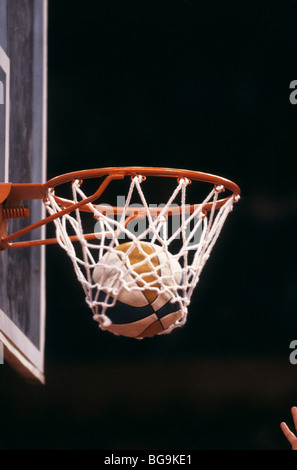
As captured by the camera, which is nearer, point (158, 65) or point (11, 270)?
point (11, 270)

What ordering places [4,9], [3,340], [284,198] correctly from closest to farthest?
[3,340], [4,9], [284,198]

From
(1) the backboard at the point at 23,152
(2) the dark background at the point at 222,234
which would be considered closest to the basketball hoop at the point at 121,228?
(1) the backboard at the point at 23,152

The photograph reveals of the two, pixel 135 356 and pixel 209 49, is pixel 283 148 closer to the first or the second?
pixel 209 49

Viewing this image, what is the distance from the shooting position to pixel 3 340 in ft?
7.53

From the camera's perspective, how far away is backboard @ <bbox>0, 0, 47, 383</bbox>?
8.20ft

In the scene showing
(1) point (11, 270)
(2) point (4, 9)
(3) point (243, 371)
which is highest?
(2) point (4, 9)

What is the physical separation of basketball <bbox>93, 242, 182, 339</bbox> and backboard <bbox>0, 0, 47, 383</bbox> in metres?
0.49

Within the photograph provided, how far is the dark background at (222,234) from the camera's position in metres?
3.21

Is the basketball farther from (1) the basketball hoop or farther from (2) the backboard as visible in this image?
(2) the backboard

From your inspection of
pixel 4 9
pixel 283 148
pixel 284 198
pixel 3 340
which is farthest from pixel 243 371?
pixel 4 9

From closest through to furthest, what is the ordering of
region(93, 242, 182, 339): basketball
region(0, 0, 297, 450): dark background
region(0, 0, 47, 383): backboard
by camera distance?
region(93, 242, 182, 339): basketball, region(0, 0, 47, 383): backboard, region(0, 0, 297, 450): dark background

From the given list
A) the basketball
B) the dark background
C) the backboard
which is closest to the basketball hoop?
the basketball
